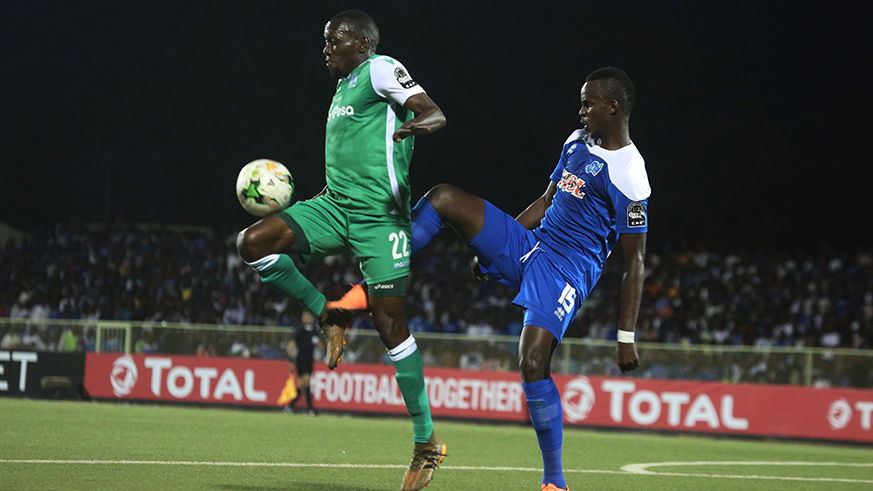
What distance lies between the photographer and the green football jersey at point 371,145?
5789 mm

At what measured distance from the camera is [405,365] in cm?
593

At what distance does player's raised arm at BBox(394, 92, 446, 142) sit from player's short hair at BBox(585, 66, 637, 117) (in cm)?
103

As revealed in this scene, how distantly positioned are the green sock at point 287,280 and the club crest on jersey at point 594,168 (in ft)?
5.72

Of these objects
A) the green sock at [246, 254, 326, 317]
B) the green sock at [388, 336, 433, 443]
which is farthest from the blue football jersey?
the green sock at [246, 254, 326, 317]

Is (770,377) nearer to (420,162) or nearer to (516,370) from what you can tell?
(516,370)

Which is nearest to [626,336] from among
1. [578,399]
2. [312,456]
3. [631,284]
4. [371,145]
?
[631,284]

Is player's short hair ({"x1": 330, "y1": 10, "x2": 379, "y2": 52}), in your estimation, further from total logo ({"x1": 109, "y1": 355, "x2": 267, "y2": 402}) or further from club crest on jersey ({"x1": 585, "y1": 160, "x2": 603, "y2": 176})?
total logo ({"x1": 109, "y1": 355, "x2": 267, "y2": 402})

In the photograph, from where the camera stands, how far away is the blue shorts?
5719 mm

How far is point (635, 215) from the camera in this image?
564 centimetres

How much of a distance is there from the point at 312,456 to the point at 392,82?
156 inches

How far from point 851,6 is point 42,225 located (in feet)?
77.8

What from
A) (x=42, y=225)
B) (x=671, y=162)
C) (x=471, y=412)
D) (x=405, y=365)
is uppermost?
(x=671, y=162)

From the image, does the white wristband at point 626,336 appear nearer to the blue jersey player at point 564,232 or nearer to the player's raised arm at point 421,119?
the blue jersey player at point 564,232

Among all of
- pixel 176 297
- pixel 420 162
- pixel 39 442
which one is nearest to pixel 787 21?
pixel 420 162
